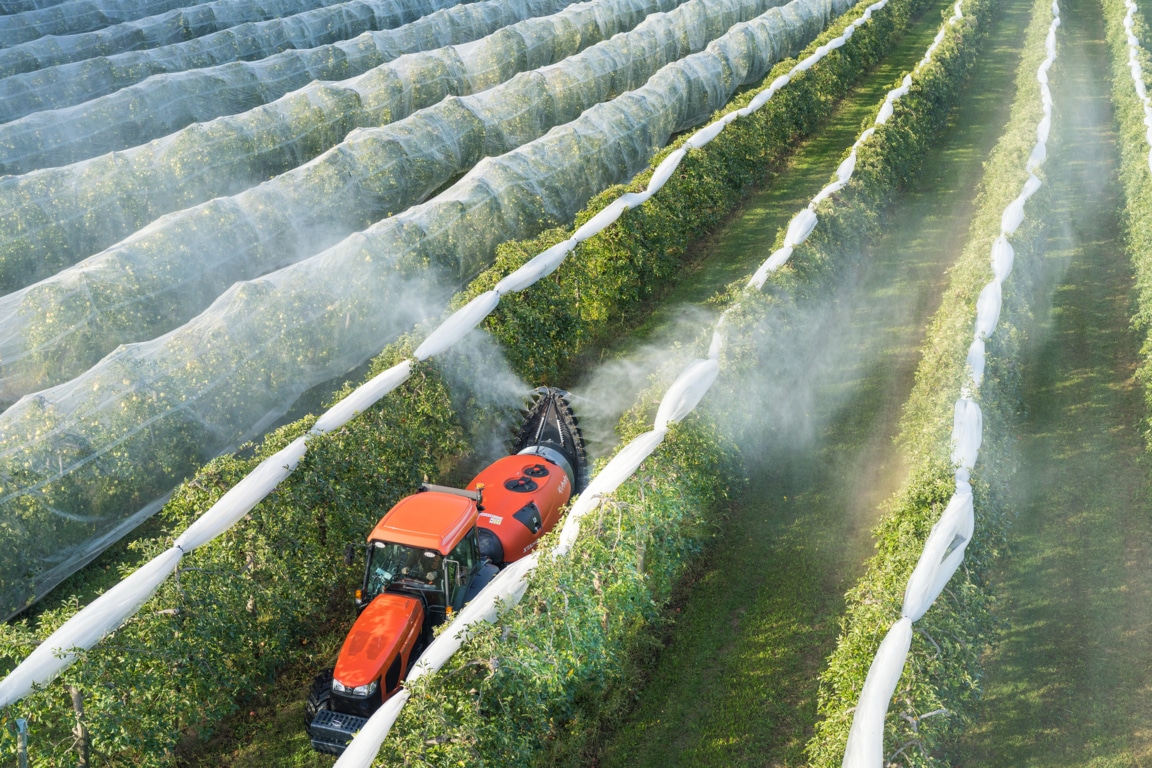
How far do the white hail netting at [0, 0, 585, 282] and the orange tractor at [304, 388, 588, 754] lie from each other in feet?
46.8

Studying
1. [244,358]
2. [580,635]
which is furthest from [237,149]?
[580,635]

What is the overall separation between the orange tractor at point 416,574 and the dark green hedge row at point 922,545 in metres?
4.45

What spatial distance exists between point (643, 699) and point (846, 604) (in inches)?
126

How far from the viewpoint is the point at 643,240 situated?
2073cm

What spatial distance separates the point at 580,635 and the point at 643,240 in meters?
12.1

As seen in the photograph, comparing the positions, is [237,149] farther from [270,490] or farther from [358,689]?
[358,689]

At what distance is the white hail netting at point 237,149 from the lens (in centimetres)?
2125

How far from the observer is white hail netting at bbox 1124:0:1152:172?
80.0 ft

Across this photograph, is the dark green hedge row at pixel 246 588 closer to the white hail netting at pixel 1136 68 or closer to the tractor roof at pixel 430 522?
the tractor roof at pixel 430 522

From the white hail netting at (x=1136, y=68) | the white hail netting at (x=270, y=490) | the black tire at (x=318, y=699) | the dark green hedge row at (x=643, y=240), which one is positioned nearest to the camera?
the white hail netting at (x=270, y=490)

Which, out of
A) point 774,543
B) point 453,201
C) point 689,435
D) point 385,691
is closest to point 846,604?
point 774,543

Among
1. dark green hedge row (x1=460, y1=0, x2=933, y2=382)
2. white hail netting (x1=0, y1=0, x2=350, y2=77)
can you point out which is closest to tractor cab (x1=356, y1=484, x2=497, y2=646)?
dark green hedge row (x1=460, y1=0, x2=933, y2=382)

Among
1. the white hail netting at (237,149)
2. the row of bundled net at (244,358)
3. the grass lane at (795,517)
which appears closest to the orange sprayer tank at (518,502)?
the grass lane at (795,517)

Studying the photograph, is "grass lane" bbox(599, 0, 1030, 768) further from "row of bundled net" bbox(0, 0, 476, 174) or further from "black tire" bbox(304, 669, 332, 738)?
"row of bundled net" bbox(0, 0, 476, 174)
